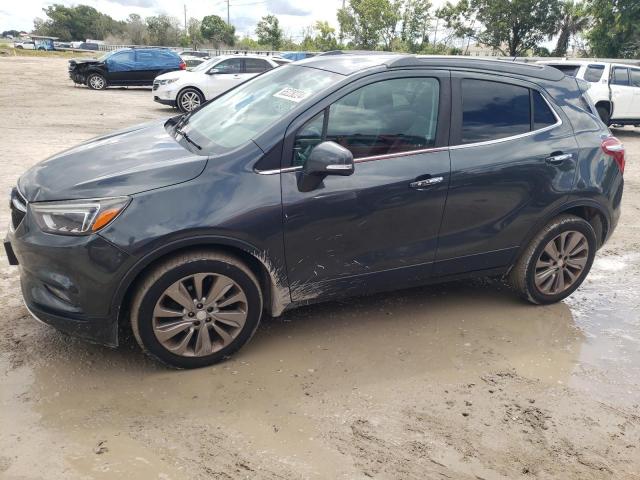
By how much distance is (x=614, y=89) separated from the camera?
14094 millimetres

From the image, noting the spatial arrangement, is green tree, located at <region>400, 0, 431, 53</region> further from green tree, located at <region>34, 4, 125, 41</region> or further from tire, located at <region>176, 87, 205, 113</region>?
green tree, located at <region>34, 4, 125, 41</region>

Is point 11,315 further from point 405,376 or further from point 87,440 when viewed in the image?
point 405,376

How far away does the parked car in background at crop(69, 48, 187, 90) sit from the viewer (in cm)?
1989

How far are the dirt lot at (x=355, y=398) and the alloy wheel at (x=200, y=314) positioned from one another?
0.60 feet

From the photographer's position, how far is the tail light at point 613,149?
4164 millimetres

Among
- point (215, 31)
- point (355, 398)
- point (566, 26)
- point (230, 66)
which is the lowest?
point (355, 398)

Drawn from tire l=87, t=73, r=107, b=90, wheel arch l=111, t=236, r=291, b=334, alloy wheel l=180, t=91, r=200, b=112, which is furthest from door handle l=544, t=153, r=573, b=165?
tire l=87, t=73, r=107, b=90

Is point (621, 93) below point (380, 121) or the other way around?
below

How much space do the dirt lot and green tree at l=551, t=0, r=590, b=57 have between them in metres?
43.7

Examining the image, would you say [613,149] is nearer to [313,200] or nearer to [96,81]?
[313,200]

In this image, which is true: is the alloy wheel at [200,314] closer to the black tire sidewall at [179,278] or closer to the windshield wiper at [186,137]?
the black tire sidewall at [179,278]

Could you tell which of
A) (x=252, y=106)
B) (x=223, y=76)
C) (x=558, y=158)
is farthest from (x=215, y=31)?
(x=558, y=158)

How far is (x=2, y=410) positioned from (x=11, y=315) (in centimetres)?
108

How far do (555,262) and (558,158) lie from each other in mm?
819
